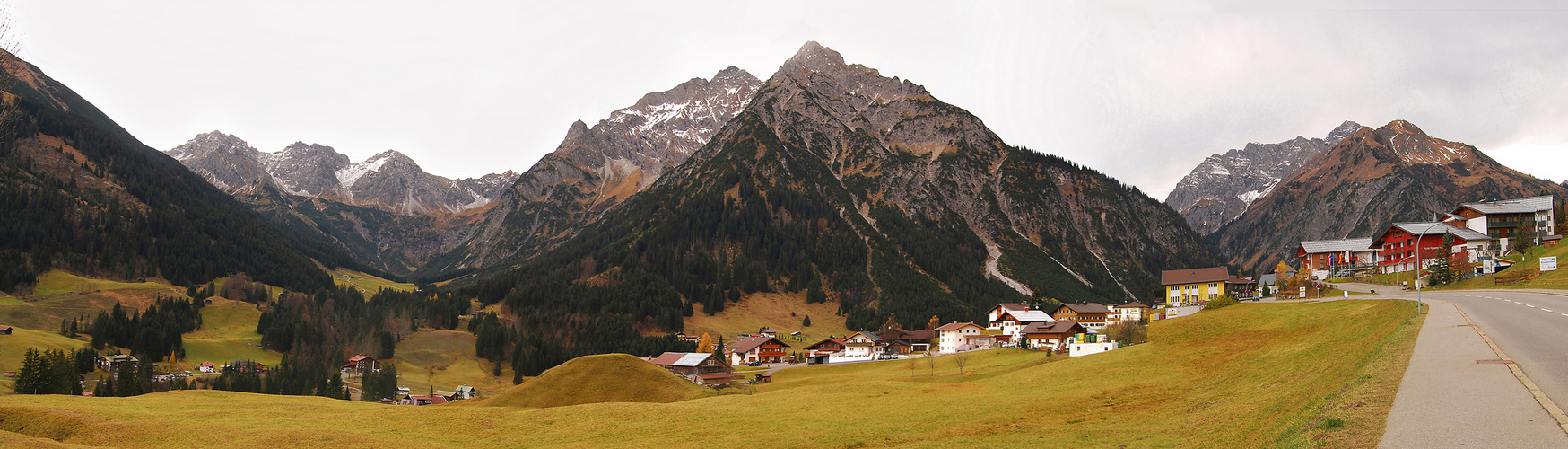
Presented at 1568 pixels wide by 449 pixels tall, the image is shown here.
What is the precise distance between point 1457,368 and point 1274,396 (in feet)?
24.7

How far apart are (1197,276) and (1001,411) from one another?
111 metres

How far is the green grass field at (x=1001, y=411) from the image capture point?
29516 millimetres

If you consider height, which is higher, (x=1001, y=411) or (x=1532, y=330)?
(x=1532, y=330)

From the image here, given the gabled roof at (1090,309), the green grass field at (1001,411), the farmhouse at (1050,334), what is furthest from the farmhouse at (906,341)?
the green grass field at (1001,411)

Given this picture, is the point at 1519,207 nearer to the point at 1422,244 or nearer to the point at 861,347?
the point at 1422,244

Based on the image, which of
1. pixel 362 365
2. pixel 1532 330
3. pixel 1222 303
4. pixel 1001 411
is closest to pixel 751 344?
pixel 362 365

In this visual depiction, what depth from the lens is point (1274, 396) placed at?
32594 millimetres

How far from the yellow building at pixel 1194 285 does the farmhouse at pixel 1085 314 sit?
46.9 ft

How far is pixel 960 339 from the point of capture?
14988 cm

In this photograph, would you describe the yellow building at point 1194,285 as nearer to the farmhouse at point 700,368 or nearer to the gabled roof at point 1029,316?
the gabled roof at point 1029,316

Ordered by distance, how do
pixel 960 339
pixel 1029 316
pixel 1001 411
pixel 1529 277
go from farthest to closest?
1. pixel 1029 316
2. pixel 960 339
3. pixel 1529 277
4. pixel 1001 411

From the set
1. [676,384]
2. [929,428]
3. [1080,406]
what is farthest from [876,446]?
[676,384]

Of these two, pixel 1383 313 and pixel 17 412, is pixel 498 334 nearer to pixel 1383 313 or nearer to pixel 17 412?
pixel 17 412

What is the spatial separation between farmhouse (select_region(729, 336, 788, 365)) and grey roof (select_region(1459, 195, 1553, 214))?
12558 centimetres
